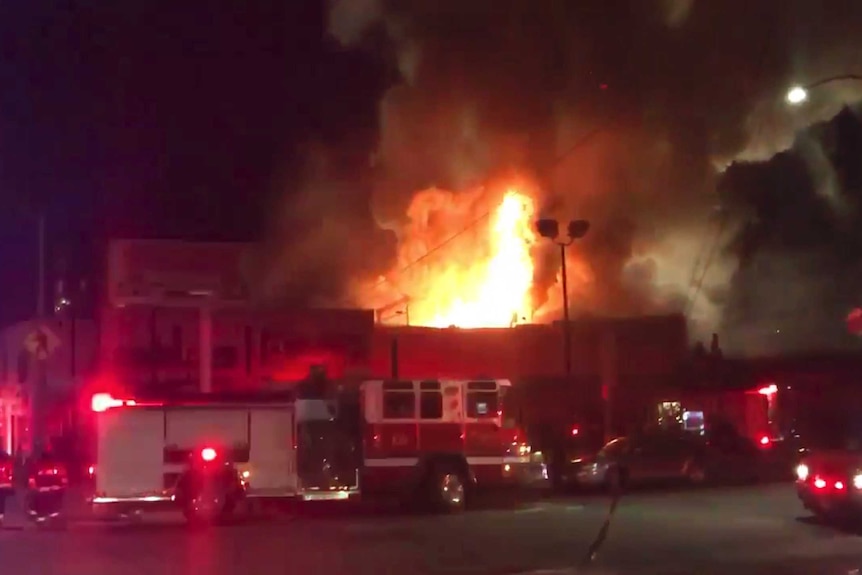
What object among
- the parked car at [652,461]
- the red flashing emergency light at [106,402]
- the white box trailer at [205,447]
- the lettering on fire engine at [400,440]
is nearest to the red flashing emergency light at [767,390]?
the parked car at [652,461]

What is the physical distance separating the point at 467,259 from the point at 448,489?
22636mm

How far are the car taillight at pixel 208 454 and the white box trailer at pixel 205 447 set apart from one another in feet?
0.05

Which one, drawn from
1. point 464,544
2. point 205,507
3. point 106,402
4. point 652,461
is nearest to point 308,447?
point 205,507

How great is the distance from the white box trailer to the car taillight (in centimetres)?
2

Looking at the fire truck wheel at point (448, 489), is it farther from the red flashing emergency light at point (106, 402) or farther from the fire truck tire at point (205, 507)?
the red flashing emergency light at point (106, 402)

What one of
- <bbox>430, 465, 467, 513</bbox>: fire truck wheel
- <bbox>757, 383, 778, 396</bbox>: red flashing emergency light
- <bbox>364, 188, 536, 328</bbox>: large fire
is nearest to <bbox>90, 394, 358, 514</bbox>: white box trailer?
<bbox>430, 465, 467, 513</bbox>: fire truck wheel

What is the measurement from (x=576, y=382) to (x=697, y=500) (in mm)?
17294

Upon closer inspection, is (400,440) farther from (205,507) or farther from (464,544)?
(464,544)

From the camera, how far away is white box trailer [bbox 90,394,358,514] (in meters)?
17.8

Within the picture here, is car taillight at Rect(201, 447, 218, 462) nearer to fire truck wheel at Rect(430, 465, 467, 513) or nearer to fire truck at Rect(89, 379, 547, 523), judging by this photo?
fire truck at Rect(89, 379, 547, 523)

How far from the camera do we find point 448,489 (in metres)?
19.1

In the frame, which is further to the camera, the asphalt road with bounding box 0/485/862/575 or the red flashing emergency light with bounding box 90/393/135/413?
the red flashing emergency light with bounding box 90/393/135/413

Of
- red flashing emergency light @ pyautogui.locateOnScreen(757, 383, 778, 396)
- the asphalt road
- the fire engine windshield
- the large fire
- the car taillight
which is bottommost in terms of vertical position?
the asphalt road

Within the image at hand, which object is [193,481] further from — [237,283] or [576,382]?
[576,382]
